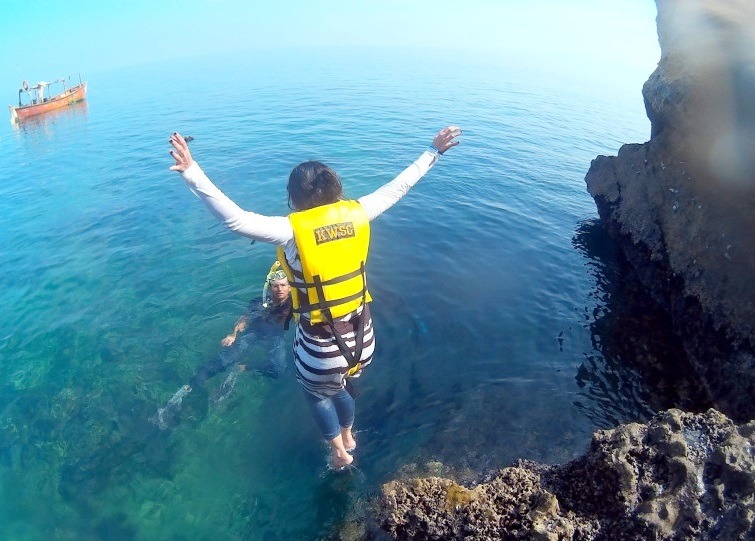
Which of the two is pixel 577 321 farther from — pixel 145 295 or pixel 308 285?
pixel 145 295

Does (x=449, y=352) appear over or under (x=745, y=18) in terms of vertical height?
under

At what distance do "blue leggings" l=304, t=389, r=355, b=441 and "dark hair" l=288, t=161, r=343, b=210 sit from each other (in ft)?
7.28

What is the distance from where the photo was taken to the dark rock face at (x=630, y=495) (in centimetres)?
327

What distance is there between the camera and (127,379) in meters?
8.01

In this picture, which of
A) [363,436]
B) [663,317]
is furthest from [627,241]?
[363,436]

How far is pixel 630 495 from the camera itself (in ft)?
11.2

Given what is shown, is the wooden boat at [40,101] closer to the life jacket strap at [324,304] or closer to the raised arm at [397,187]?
the life jacket strap at [324,304]

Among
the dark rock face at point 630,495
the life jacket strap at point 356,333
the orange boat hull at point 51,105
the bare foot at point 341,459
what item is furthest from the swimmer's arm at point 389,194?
the orange boat hull at point 51,105

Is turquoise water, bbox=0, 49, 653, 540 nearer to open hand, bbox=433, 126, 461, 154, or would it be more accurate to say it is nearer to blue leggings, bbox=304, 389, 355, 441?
blue leggings, bbox=304, 389, 355, 441

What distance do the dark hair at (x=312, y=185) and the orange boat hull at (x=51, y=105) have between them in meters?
45.6

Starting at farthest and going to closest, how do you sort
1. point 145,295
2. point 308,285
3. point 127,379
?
point 145,295 → point 127,379 → point 308,285

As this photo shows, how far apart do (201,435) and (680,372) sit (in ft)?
28.2

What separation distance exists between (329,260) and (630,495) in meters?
3.22

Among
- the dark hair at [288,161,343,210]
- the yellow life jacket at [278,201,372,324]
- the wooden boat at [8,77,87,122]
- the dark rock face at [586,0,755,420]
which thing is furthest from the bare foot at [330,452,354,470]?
the wooden boat at [8,77,87,122]
